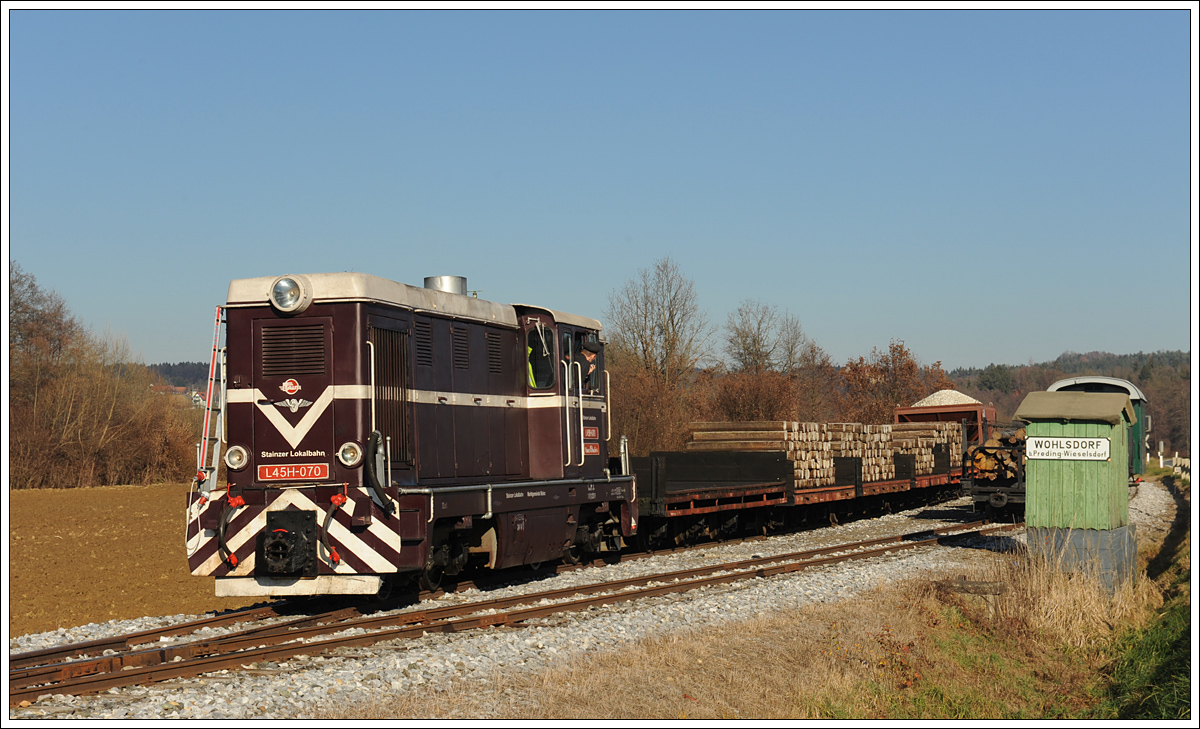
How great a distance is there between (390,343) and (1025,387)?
470ft

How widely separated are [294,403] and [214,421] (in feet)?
3.25

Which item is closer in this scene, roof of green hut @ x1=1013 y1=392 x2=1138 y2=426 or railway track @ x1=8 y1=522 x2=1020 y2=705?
railway track @ x1=8 y1=522 x2=1020 y2=705

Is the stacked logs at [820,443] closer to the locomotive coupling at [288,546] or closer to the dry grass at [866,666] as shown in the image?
the dry grass at [866,666]

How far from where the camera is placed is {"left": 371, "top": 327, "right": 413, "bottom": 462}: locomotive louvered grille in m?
10.8

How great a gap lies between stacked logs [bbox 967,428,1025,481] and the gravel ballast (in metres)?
6.75

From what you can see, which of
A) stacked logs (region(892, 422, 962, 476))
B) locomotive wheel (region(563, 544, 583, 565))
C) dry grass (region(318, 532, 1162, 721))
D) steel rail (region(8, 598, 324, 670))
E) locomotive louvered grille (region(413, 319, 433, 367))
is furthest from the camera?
stacked logs (region(892, 422, 962, 476))

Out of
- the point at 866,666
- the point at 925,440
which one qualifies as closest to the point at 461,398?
the point at 866,666

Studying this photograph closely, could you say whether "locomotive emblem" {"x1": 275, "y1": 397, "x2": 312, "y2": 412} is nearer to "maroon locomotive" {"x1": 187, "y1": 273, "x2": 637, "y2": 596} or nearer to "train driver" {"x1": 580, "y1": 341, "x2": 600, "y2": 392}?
"maroon locomotive" {"x1": 187, "y1": 273, "x2": 637, "y2": 596}

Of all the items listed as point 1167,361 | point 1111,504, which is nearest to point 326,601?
point 1111,504

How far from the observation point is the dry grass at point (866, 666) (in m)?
7.17

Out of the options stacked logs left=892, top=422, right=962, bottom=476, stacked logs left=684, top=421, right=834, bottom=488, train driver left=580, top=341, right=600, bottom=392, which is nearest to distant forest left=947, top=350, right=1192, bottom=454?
stacked logs left=892, top=422, right=962, bottom=476

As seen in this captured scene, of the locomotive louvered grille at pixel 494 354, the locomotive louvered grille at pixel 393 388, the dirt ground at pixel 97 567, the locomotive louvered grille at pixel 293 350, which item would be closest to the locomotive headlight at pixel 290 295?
the locomotive louvered grille at pixel 293 350

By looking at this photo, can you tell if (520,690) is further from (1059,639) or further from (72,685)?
(1059,639)

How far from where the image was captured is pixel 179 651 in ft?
27.0
